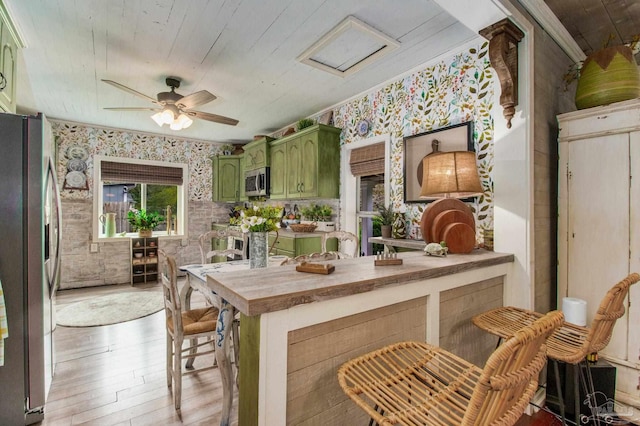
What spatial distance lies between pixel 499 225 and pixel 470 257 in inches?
16.5

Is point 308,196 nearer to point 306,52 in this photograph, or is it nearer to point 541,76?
point 306,52

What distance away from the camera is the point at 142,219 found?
17.5 ft

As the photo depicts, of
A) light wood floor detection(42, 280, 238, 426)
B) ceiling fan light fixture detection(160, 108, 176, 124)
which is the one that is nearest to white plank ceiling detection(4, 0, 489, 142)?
ceiling fan light fixture detection(160, 108, 176, 124)

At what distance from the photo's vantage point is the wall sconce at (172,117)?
9.72ft

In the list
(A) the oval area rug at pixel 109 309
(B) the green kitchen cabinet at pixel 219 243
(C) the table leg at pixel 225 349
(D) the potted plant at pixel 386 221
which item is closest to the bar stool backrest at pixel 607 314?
(C) the table leg at pixel 225 349

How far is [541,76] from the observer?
2055 millimetres

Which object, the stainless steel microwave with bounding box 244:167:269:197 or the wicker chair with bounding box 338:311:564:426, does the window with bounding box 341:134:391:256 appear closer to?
the stainless steel microwave with bounding box 244:167:269:197

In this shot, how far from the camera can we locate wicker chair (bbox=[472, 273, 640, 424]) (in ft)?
4.26

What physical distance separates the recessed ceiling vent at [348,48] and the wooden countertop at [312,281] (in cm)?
172

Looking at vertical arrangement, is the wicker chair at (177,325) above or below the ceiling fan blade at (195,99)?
below

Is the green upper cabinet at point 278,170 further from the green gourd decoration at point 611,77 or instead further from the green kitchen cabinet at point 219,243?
the green gourd decoration at point 611,77

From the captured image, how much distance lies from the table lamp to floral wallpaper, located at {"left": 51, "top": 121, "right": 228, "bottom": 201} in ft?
16.2

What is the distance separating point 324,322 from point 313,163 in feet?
9.55

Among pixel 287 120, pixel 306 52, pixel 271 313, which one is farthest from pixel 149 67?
pixel 271 313
